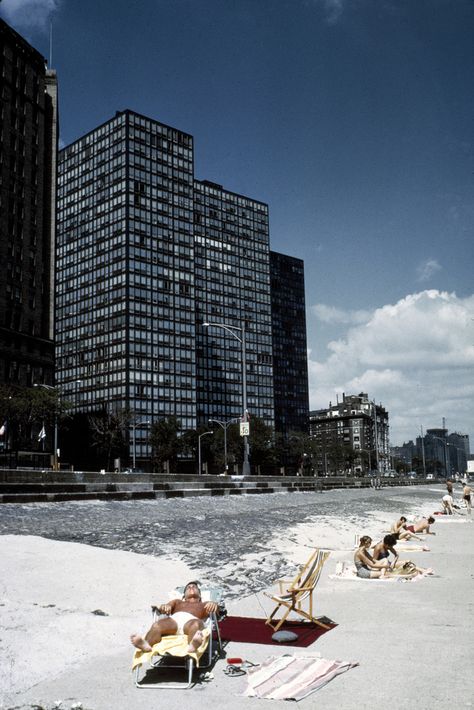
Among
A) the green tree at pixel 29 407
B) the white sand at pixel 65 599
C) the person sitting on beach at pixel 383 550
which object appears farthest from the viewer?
the green tree at pixel 29 407

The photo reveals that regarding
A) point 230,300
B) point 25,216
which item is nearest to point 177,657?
point 25,216

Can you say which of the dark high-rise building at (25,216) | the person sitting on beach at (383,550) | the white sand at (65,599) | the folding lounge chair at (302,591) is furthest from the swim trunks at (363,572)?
the dark high-rise building at (25,216)

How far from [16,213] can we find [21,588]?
107m

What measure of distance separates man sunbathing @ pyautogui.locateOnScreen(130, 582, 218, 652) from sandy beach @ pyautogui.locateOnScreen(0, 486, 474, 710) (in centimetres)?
47

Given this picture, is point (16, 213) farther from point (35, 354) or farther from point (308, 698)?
point (308, 698)

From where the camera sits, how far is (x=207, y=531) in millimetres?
19906

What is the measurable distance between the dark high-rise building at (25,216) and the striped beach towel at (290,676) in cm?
9743

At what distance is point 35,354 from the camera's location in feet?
351

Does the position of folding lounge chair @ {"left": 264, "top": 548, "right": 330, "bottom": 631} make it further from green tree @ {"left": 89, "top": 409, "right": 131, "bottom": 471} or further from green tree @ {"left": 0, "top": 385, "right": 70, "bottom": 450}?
green tree @ {"left": 89, "top": 409, "right": 131, "bottom": 471}

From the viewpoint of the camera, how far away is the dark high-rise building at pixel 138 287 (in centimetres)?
14625

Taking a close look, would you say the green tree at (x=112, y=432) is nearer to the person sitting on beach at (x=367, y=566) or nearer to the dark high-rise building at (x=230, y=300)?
the dark high-rise building at (x=230, y=300)

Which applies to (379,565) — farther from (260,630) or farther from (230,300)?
(230,300)

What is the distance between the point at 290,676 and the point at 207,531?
41.4 feet

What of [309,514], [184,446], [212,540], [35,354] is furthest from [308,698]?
[184,446]
